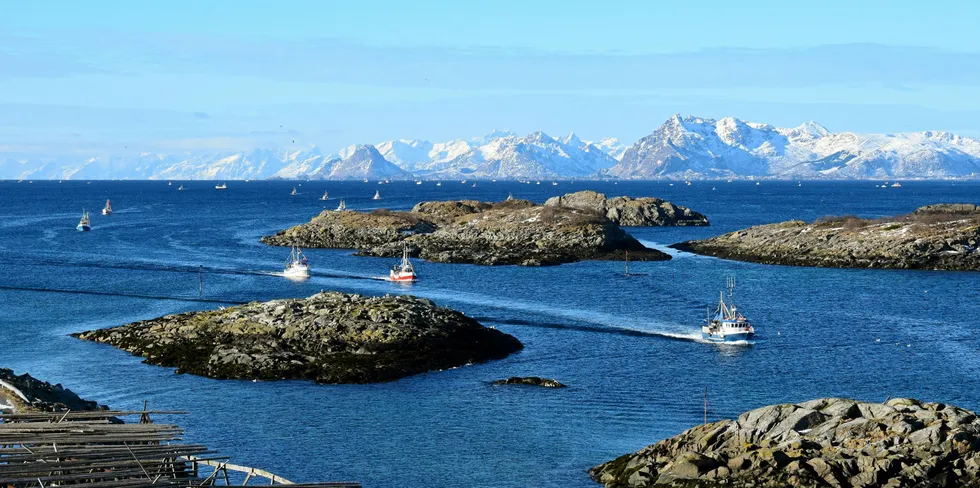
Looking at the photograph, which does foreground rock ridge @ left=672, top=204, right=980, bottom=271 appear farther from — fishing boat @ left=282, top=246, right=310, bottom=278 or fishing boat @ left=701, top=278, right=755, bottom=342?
fishing boat @ left=701, top=278, right=755, bottom=342

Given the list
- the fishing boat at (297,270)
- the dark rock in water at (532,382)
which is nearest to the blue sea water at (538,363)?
the dark rock in water at (532,382)

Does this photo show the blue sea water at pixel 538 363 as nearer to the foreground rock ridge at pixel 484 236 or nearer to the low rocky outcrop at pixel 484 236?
the foreground rock ridge at pixel 484 236

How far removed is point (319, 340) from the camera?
71.0 meters

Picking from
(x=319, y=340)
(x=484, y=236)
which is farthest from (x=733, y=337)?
(x=484, y=236)

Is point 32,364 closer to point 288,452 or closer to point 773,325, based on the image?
point 288,452

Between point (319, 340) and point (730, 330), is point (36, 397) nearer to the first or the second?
point (319, 340)

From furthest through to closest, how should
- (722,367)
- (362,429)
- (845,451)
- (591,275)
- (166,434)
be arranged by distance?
(591,275), (722,367), (362,429), (845,451), (166,434)

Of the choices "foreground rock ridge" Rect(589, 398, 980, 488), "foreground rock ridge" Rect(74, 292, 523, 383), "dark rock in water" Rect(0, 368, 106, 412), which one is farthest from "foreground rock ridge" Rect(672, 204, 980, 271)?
"dark rock in water" Rect(0, 368, 106, 412)

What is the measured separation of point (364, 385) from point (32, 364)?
21.8 meters

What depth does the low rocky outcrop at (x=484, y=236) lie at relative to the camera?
14088 cm

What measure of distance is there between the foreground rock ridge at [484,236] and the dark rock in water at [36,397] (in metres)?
80.7

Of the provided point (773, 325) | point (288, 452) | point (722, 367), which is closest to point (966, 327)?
point (773, 325)

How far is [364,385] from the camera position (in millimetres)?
63750

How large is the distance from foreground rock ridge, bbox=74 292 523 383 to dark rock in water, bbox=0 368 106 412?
39.3 feet
